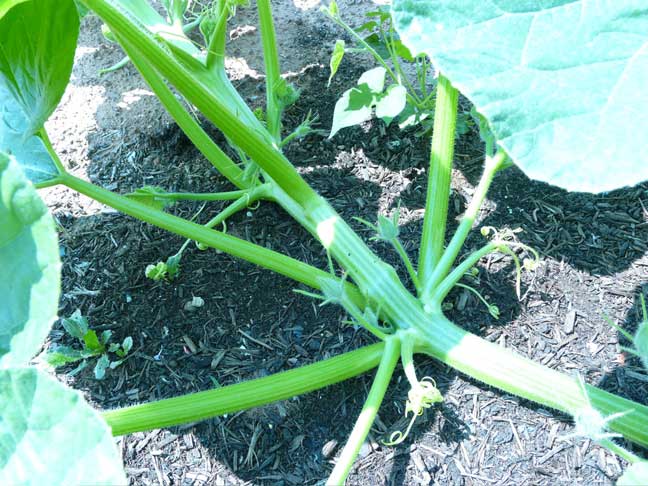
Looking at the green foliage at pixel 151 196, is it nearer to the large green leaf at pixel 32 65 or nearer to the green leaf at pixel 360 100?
the large green leaf at pixel 32 65

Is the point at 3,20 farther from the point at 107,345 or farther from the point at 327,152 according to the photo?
the point at 327,152

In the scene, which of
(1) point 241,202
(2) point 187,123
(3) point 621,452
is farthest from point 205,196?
(3) point 621,452

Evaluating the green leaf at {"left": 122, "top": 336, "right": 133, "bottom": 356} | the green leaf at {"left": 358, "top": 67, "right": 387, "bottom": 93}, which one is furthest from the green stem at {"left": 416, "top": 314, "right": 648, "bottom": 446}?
the green leaf at {"left": 122, "top": 336, "right": 133, "bottom": 356}

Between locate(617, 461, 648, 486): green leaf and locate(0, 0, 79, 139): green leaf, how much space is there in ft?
4.92

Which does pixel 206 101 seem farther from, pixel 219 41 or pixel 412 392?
pixel 412 392

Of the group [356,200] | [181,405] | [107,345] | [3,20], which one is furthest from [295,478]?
[3,20]

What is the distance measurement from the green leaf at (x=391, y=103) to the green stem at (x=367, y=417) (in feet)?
2.24

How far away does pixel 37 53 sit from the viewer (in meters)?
1.54

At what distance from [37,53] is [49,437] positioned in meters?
1.01

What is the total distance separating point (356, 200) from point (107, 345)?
89 cm

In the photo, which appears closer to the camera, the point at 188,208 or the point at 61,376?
the point at 61,376

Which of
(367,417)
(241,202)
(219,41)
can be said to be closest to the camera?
(367,417)

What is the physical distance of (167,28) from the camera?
192 centimetres

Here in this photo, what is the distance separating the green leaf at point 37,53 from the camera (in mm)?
1495
